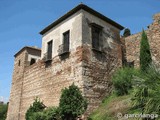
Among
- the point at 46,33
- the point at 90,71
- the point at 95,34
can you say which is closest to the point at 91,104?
the point at 90,71

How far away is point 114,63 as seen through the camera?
13.1 metres

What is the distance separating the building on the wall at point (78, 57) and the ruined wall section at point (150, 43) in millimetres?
1182

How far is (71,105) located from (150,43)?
26.3 ft

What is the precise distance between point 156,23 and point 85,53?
617 centimetres

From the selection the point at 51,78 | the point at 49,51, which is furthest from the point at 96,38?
the point at 51,78

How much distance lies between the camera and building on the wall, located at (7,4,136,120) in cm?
1109

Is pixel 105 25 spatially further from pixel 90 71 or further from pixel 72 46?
pixel 90 71

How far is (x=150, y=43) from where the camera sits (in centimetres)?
1374

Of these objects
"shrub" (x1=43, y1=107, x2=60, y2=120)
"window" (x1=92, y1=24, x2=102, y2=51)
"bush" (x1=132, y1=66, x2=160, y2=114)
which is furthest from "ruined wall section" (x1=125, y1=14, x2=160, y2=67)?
"shrub" (x1=43, y1=107, x2=60, y2=120)

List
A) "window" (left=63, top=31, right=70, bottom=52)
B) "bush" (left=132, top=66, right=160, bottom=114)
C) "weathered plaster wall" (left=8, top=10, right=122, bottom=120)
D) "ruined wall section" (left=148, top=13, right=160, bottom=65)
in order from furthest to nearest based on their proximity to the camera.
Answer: "ruined wall section" (left=148, top=13, right=160, bottom=65), "window" (left=63, top=31, right=70, bottom=52), "weathered plaster wall" (left=8, top=10, right=122, bottom=120), "bush" (left=132, top=66, right=160, bottom=114)

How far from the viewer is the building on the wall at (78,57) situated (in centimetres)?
1109

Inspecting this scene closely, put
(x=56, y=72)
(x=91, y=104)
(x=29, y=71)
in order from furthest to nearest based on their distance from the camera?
1. (x=29, y=71)
2. (x=56, y=72)
3. (x=91, y=104)

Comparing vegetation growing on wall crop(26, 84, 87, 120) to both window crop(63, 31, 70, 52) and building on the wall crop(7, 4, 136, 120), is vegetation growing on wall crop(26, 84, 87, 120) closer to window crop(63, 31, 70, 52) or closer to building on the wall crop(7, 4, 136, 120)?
building on the wall crop(7, 4, 136, 120)

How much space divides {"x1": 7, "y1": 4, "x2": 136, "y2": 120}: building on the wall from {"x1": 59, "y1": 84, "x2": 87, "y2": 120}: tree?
113cm
